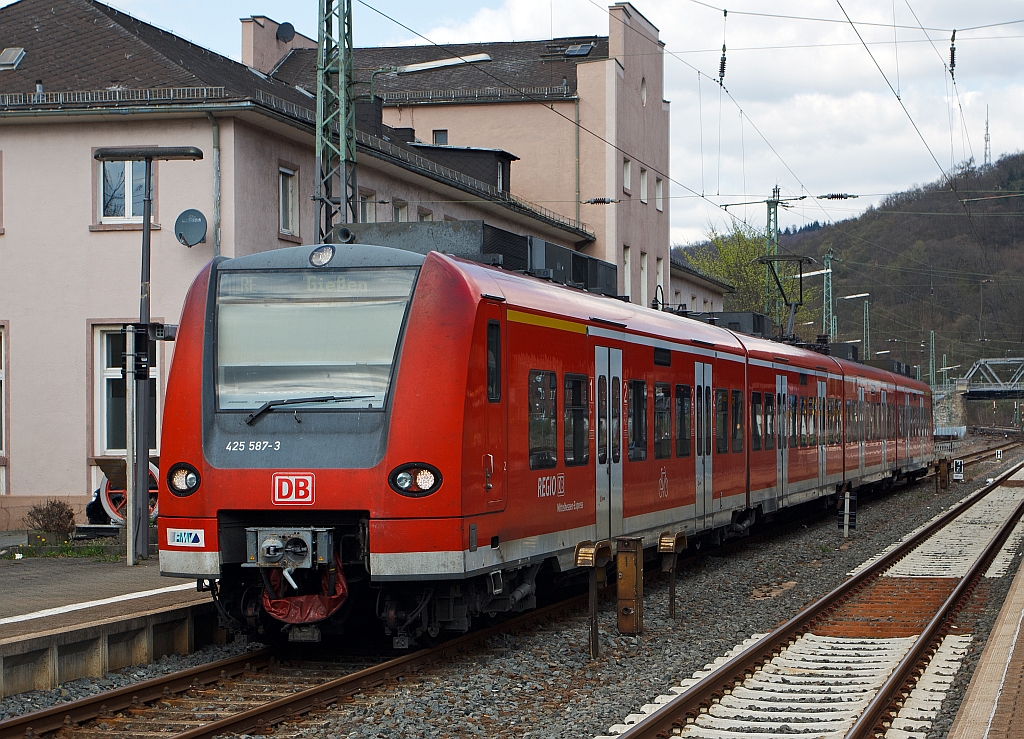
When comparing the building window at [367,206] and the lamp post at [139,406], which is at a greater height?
the building window at [367,206]

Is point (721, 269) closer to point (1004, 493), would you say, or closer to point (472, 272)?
point (1004, 493)

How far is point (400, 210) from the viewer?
1128 inches

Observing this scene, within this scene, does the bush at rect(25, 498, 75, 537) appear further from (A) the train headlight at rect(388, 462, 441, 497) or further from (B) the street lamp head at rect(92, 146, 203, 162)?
(A) the train headlight at rect(388, 462, 441, 497)

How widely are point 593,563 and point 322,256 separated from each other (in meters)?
3.12

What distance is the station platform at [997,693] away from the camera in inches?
285

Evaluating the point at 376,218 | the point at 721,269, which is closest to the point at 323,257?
the point at 376,218

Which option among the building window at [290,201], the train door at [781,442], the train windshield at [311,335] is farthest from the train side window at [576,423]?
the building window at [290,201]

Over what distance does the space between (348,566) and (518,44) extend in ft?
128

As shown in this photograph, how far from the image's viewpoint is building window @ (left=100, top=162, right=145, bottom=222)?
2231 cm

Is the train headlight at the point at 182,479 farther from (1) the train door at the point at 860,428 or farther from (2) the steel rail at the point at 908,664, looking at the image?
(1) the train door at the point at 860,428

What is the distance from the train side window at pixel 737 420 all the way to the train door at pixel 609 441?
528 centimetres

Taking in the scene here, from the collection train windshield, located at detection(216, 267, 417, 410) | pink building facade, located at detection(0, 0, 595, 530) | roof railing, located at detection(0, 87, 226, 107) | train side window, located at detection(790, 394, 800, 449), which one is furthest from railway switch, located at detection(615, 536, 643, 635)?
roof railing, located at detection(0, 87, 226, 107)

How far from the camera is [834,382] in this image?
26500 millimetres

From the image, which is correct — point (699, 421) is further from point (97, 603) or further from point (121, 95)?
point (121, 95)
